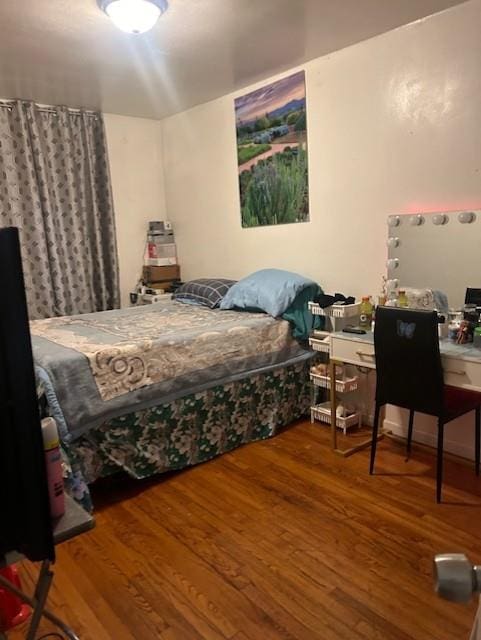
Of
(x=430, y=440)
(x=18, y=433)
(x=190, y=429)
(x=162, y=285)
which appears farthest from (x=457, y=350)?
(x=162, y=285)

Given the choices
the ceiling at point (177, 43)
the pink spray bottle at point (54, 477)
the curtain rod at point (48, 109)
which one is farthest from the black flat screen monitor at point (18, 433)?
the curtain rod at point (48, 109)

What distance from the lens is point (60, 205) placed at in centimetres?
387

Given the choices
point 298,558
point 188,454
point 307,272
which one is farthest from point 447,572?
point 307,272

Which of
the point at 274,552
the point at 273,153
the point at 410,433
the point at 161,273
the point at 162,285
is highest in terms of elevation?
the point at 273,153

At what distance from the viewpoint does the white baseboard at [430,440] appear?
267 centimetres

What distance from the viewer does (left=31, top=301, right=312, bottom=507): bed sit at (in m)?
2.29

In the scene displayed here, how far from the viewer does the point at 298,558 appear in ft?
6.31

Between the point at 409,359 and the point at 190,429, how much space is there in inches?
50.2

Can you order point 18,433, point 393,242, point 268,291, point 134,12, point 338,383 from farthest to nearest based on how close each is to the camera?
point 268,291, point 338,383, point 393,242, point 134,12, point 18,433

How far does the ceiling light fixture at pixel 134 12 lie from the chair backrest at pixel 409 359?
175 cm

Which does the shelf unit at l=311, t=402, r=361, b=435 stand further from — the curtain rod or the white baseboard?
the curtain rod

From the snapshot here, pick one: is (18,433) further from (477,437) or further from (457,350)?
(477,437)

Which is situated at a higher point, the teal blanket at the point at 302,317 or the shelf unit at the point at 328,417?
the teal blanket at the point at 302,317

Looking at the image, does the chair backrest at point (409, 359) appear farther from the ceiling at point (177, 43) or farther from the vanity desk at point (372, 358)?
the ceiling at point (177, 43)
